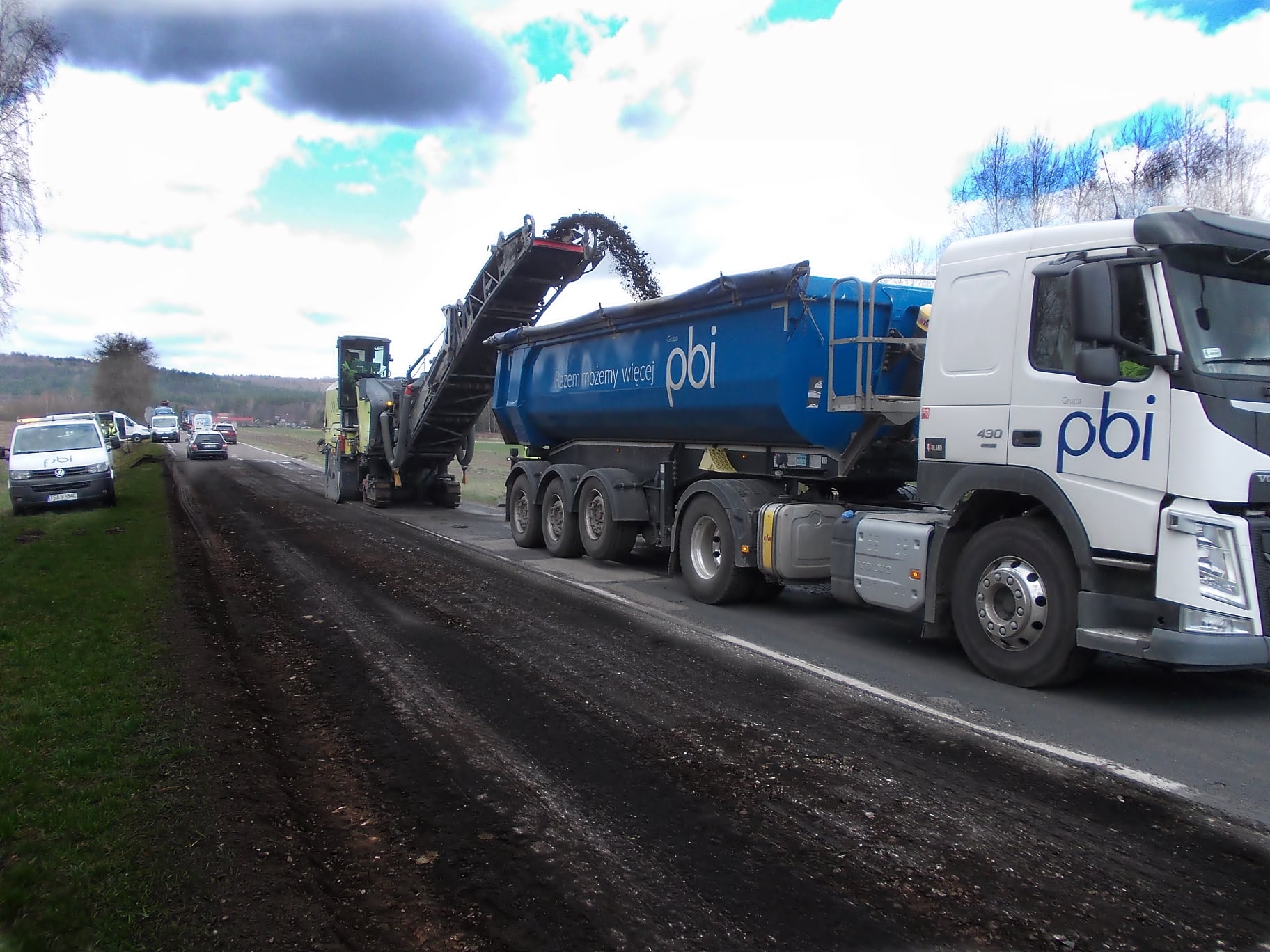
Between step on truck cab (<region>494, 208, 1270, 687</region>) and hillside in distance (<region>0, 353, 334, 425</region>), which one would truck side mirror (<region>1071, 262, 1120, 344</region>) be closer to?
step on truck cab (<region>494, 208, 1270, 687</region>)

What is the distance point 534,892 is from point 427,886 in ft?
1.39

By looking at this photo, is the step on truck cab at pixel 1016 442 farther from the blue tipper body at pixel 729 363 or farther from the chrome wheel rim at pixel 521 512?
the chrome wheel rim at pixel 521 512

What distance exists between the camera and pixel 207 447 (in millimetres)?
43094

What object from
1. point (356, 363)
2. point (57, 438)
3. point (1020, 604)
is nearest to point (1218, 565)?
point (1020, 604)

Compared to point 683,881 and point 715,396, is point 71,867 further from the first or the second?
point 715,396

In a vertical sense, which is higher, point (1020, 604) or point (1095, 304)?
point (1095, 304)

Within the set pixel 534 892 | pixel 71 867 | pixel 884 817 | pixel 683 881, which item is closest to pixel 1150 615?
pixel 884 817

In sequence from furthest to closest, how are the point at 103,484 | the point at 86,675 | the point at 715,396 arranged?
the point at 103,484 < the point at 715,396 < the point at 86,675

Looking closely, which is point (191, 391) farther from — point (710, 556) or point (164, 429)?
point (710, 556)

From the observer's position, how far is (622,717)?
5562 mm

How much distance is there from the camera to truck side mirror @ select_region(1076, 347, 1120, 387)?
552 centimetres

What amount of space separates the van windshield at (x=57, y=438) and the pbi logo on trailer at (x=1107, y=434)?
18.0m

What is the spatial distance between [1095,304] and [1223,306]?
33.5 inches

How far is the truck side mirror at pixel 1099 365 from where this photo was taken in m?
5.52
